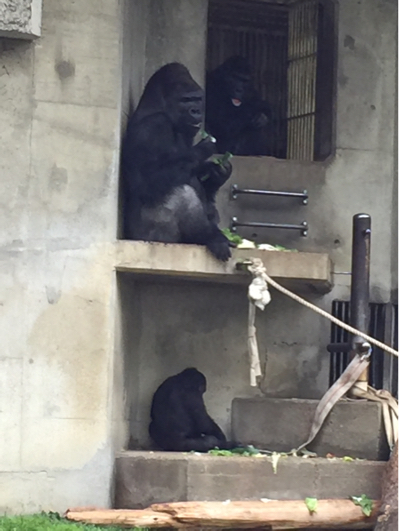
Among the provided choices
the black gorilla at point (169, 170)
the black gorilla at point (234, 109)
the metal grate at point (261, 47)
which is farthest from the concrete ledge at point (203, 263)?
the metal grate at point (261, 47)

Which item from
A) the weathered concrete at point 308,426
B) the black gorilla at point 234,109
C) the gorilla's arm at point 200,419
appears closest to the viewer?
the weathered concrete at point 308,426

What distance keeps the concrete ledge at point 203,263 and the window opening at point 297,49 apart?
1.33 m

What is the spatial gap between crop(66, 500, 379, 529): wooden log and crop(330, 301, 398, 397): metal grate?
4.89 ft

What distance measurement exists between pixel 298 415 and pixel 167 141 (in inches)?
71.5

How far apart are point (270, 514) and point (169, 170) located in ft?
6.68

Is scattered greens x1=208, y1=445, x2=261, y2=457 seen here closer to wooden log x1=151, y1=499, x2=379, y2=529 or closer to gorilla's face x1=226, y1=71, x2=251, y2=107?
wooden log x1=151, y1=499, x2=379, y2=529

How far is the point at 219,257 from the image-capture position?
559cm

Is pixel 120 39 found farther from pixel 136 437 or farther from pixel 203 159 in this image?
pixel 136 437

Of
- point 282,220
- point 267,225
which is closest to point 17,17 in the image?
point 267,225

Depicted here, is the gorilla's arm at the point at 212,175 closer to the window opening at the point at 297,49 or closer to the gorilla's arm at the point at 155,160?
the gorilla's arm at the point at 155,160

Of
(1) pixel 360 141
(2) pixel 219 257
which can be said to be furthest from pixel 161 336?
(1) pixel 360 141

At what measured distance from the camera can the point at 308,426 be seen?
19.0ft

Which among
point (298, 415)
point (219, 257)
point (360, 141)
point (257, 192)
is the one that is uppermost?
point (360, 141)

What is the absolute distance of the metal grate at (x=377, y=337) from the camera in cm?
665
